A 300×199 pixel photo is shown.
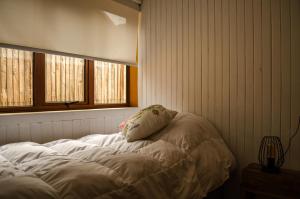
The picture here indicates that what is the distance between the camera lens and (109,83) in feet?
9.48

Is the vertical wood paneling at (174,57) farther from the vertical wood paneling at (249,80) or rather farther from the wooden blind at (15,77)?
the wooden blind at (15,77)

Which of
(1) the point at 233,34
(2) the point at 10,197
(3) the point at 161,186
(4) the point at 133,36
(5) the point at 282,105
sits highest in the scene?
(4) the point at 133,36

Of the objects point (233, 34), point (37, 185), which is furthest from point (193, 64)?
point (37, 185)

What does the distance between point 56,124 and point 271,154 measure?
6.06 ft

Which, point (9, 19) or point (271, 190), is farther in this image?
point (9, 19)

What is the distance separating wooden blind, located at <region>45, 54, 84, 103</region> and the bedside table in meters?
1.83

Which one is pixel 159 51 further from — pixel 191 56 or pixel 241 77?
pixel 241 77

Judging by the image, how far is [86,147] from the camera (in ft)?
5.38

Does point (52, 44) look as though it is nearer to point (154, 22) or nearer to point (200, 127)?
point (154, 22)

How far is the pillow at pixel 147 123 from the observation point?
6.08ft

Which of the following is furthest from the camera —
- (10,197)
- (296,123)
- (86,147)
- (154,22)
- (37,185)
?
(154,22)

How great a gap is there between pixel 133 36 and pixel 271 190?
219 centimetres

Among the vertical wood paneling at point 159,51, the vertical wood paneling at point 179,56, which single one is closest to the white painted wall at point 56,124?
the vertical wood paneling at point 159,51

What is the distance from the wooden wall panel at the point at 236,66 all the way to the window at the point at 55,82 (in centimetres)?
65
